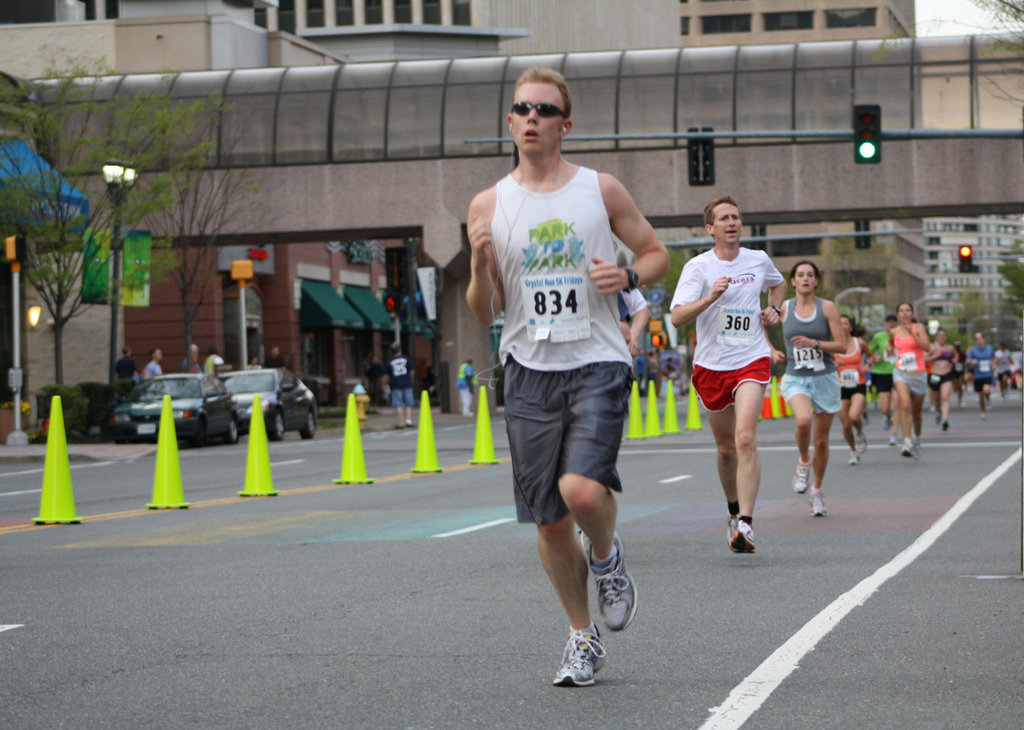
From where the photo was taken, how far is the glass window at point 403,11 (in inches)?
3201

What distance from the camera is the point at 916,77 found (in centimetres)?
3906

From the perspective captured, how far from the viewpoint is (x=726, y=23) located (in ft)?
406

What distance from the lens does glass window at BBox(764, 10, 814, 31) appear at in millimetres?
121375

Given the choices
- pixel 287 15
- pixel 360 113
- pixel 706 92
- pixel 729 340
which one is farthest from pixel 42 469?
pixel 287 15

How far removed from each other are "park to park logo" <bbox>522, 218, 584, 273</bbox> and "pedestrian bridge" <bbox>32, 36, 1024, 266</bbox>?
32691 mm

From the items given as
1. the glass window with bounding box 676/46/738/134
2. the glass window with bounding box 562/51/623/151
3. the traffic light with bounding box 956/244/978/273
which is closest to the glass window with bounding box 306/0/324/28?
the glass window with bounding box 562/51/623/151

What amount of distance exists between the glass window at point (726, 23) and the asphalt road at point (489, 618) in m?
113

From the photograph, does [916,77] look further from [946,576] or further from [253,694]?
[253,694]

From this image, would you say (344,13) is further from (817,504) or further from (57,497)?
(817,504)

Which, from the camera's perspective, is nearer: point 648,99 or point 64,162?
point 64,162

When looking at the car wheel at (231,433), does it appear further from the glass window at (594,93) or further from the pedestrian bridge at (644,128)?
the glass window at (594,93)

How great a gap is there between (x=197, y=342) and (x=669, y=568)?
138ft

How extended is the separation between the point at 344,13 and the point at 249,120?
141 feet

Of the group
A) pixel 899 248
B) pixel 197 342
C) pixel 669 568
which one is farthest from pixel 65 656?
pixel 899 248
